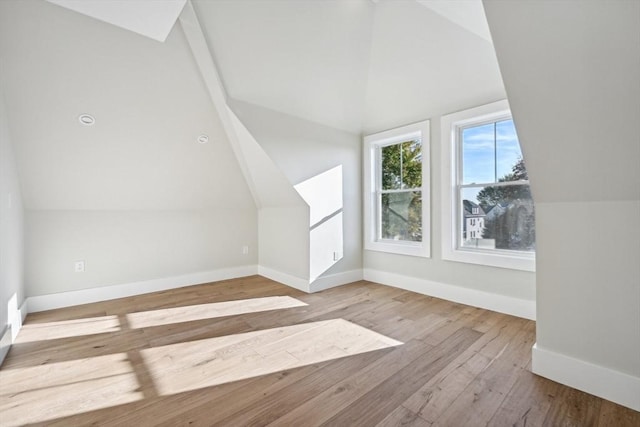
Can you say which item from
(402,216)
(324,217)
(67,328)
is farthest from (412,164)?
(67,328)

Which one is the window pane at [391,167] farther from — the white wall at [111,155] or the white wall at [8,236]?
the white wall at [8,236]

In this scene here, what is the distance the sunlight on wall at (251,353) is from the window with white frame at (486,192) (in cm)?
145

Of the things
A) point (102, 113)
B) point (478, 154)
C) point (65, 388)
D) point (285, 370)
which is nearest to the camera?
point (65, 388)

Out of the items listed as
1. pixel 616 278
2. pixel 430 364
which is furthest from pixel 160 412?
pixel 616 278

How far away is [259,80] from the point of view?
278 centimetres

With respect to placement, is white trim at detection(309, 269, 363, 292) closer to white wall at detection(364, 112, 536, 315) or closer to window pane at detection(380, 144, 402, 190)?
white wall at detection(364, 112, 536, 315)

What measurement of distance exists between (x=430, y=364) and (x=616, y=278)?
113 centimetres

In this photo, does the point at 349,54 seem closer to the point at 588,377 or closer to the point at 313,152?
the point at 313,152

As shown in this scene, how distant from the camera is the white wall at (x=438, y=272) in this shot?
266 centimetres

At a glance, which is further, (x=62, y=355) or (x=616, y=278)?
(x=62, y=355)

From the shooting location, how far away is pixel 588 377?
5.26ft

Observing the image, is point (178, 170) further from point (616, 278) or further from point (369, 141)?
point (616, 278)

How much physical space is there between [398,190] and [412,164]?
369 mm

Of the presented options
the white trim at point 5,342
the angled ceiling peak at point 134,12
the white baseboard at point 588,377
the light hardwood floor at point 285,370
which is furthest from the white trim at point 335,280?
the angled ceiling peak at point 134,12
